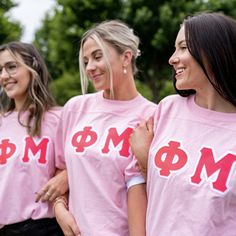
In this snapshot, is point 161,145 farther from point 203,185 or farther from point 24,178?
point 24,178

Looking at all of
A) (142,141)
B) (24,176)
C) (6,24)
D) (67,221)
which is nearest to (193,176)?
(142,141)

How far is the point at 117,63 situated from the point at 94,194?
699 mm

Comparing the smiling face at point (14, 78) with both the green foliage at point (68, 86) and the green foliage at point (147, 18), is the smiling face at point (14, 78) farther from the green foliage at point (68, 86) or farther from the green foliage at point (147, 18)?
the green foliage at point (68, 86)

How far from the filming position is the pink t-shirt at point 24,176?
2.64 m

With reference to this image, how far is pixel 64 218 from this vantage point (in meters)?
2.36

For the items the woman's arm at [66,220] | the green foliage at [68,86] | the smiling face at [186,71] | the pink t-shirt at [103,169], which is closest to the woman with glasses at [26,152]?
the woman's arm at [66,220]

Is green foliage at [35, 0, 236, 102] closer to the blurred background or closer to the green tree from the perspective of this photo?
the blurred background

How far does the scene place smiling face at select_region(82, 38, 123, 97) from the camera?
238 cm

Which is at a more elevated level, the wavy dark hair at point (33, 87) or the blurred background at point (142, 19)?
the wavy dark hair at point (33, 87)

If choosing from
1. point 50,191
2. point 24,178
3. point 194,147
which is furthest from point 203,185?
point 24,178

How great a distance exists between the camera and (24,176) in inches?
104

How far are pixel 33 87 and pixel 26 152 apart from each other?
45 cm

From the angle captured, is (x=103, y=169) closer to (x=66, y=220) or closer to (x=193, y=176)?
(x=66, y=220)

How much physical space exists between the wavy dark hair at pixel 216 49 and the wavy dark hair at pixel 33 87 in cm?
120
